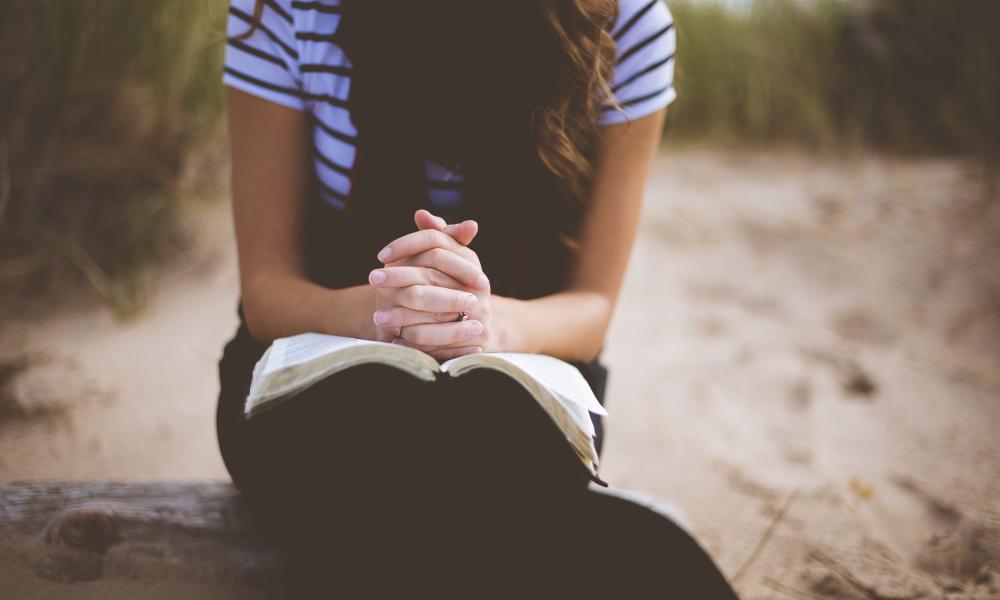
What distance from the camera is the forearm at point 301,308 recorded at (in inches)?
→ 35.1

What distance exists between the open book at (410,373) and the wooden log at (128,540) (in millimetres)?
476

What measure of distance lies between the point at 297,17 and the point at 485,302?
21.8 inches

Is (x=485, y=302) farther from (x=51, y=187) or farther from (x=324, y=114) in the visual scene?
(x=51, y=187)

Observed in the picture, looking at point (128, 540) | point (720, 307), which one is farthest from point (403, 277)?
point (720, 307)

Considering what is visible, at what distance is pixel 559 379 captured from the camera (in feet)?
2.51

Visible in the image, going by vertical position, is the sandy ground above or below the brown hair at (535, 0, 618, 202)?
below

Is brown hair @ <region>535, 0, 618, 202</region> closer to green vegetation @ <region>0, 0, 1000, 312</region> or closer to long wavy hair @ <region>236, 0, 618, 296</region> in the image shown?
long wavy hair @ <region>236, 0, 618, 296</region>

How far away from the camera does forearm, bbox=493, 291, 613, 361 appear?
0.91 meters

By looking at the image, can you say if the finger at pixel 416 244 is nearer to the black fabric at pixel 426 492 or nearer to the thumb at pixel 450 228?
the thumb at pixel 450 228

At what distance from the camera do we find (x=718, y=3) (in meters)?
3.90

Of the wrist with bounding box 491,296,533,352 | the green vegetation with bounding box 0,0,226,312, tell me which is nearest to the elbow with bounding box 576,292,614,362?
the wrist with bounding box 491,296,533,352

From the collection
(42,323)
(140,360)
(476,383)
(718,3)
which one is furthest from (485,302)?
(718,3)

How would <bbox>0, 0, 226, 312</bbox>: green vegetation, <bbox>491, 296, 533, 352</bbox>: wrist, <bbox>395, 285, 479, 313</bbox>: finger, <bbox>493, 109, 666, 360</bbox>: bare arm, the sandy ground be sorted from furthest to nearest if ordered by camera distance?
<bbox>0, 0, 226, 312</bbox>: green vegetation → the sandy ground → <bbox>493, 109, 666, 360</bbox>: bare arm → <bbox>491, 296, 533, 352</bbox>: wrist → <bbox>395, 285, 479, 313</bbox>: finger

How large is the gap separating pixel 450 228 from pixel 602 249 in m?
0.34
